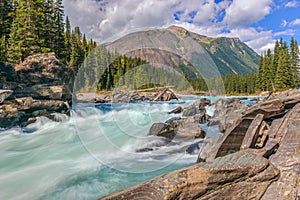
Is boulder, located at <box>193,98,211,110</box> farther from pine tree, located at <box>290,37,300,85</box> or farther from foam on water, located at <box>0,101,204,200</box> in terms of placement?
pine tree, located at <box>290,37,300,85</box>

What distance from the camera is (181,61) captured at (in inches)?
169

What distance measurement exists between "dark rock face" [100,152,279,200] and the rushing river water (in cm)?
233

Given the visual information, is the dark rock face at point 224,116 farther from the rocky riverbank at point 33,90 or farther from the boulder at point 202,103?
the rocky riverbank at point 33,90

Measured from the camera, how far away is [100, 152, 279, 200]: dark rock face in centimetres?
248

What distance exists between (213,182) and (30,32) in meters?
24.7

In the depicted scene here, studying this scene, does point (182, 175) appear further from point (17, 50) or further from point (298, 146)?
point (17, 50)

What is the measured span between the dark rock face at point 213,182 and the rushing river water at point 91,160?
2.33 m

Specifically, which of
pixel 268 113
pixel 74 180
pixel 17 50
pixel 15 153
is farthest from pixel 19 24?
pixel 268 113

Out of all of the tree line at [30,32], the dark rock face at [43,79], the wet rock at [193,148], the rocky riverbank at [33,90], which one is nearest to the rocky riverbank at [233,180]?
the wet rock at [193,148]

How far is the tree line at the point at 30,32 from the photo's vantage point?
67.1ft

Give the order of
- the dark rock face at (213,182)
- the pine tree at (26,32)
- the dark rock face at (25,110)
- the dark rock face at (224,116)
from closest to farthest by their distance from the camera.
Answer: the dark rock face at (213,182) < the dark rock face at (224,116) < the dark rock face at (25,110) < the pine tree at (26,32)

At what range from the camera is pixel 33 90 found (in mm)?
14906

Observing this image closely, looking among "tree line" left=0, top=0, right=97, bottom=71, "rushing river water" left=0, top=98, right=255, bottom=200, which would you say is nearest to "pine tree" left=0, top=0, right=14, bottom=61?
"tree line" left=0, top=0, right=97, bottom=71

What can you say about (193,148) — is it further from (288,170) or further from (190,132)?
(288,170)
